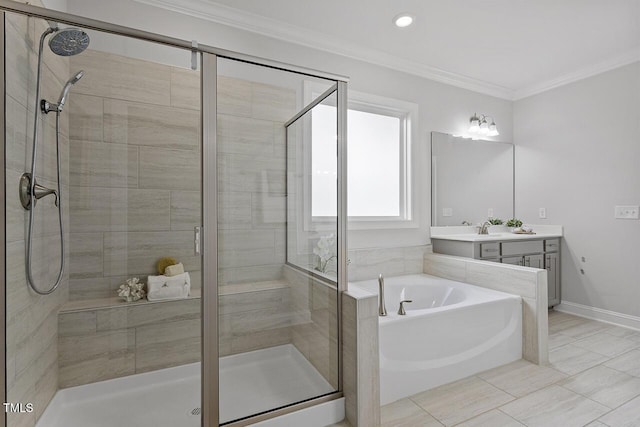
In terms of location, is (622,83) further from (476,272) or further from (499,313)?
(499,313)

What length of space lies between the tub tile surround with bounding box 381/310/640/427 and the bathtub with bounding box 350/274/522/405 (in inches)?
2.7

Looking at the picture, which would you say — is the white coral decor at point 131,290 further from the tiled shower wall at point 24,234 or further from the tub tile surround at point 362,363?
the tub tile surround at point 362,363

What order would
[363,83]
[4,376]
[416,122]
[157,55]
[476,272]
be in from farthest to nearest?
[416,122], [363,83], [476,272], [157,55], [4,376]

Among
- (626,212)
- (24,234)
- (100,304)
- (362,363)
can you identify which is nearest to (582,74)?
(626,212)

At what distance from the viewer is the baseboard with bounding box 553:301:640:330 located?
3.06 metres

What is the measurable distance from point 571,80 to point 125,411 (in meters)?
4.72

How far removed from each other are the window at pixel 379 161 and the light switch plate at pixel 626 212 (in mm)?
1950

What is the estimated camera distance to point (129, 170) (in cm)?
151

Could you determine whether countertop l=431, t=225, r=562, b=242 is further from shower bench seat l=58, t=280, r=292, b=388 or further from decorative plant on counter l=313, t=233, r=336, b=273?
shower bench seat l=58, t=280, r=292, b=388

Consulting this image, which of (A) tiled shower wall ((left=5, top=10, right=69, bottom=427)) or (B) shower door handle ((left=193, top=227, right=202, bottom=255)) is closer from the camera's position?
(A) tiled shower wall ((left=5, top=10, right=69, bottom=427))

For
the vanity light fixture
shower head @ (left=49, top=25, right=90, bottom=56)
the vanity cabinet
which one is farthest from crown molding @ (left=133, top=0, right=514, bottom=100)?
the vanity cabinet

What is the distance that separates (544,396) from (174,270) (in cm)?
223

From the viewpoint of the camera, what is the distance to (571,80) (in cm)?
350

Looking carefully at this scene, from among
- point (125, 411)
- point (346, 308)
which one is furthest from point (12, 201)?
point (346, 308)
